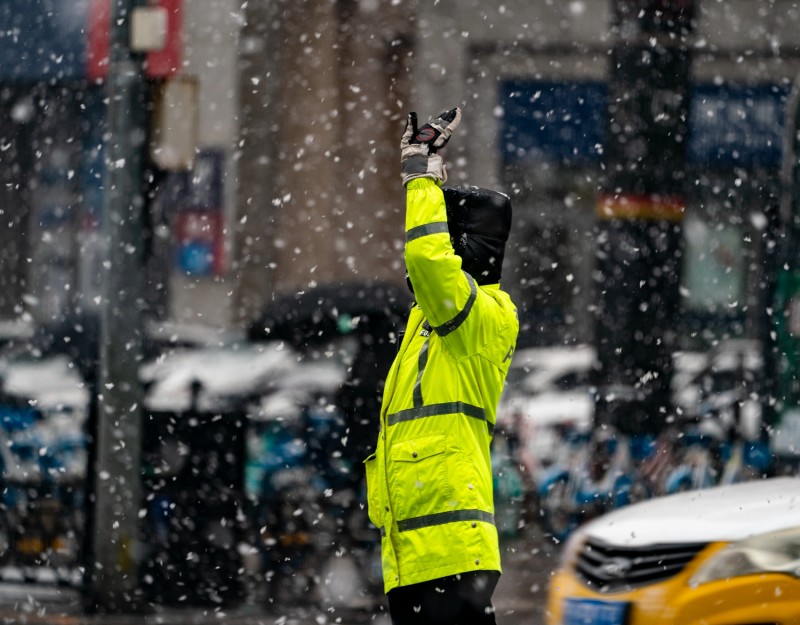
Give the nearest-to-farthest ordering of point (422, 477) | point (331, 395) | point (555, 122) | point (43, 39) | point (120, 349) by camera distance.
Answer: point (422, 477), point (120, 349), point (331, 395), point (43, 39), point (555, 122)

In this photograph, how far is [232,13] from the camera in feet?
50.2

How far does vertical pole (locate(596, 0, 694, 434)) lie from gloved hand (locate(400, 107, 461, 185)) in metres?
4.24

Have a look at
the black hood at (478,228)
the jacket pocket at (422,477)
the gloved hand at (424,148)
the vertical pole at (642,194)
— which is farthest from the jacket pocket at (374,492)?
the vertical pole at (642,194)

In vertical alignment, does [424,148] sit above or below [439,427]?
above

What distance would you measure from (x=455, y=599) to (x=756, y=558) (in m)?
1.25

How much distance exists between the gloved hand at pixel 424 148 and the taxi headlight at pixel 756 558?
1.61 metres

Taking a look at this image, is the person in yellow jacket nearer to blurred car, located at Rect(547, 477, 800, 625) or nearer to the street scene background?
blurred car, located at Rect(547, 477, 800, 625)

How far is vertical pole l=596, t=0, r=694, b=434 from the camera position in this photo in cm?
791

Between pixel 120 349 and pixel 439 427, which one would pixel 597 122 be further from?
pixel 439 427

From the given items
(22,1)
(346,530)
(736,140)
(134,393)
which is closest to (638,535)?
(346,530)

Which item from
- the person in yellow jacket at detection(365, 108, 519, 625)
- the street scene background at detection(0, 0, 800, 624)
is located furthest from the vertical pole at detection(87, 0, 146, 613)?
the person in yellow jacket at detection(365, 108, 519, 625)

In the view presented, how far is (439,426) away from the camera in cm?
355

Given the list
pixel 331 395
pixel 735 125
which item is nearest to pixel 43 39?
pixel 735 125

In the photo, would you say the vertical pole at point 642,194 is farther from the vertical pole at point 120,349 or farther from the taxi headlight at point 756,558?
the taxi headlight at point 756,558
